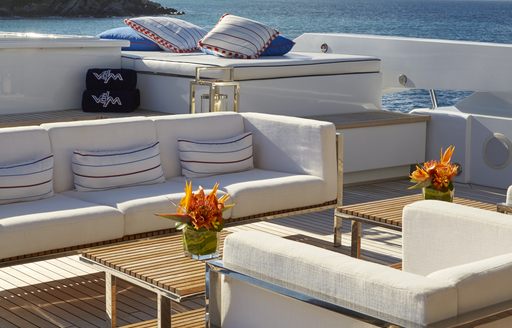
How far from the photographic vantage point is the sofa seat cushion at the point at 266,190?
480 cm

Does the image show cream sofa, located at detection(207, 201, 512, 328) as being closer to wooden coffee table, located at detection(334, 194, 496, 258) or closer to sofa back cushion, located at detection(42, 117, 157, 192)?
wooden coffee table, located at detection(334, 194, 496, 258)

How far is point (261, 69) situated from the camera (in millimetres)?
6703

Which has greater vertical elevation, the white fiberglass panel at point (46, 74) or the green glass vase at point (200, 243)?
the white fiberglass panel at point (46, 74)

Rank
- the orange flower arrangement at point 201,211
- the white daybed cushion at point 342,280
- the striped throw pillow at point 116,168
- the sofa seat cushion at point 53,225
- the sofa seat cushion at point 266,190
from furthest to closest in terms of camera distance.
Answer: the sofa seat cushion at point 266,190 → the striped throw pillow at point 116,168 → the sofa seat cushion at point 53,225 → the orange flower arrangement at point 201,211 → the white daybed cushion at point 342,280

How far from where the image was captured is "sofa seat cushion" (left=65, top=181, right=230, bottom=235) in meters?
4.40

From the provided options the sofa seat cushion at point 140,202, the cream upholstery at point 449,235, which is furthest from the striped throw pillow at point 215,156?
the cream upholstery at point 449,235

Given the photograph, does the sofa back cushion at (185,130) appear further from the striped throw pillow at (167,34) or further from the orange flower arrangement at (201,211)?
the striped throw pillow at (167,34)

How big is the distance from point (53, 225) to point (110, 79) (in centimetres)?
282

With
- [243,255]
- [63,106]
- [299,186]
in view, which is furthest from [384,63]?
[243,255]

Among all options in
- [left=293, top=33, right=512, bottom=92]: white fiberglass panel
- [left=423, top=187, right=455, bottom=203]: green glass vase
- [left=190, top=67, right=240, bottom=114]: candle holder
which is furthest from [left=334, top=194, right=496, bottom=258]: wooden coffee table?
[left=293, top=33, right=512, bottom=92]: white fiberglass panel

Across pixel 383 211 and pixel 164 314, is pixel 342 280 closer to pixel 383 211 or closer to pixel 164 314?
pixel 164 314

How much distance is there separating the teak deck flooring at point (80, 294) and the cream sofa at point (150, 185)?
0.83 ft

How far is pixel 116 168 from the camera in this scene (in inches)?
187

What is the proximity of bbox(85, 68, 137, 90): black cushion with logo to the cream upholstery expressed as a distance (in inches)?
153
